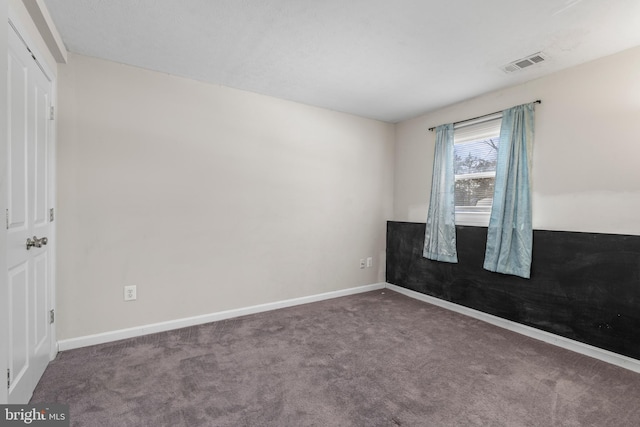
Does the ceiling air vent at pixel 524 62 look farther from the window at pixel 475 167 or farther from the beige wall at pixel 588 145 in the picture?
the window at pixel 475 167

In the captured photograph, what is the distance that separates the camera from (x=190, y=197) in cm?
288

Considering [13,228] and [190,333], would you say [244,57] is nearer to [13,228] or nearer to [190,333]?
[13,228]

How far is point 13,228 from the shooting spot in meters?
1.57

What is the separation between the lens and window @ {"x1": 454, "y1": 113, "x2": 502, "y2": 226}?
3.21 meters

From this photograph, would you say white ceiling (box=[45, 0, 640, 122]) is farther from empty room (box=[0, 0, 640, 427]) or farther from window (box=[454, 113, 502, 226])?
window (box=[454, 113, 502, 226])

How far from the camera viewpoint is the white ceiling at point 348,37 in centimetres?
185

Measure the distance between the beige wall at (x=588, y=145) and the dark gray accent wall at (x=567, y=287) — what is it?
162mm

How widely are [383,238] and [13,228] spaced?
3.79 metres

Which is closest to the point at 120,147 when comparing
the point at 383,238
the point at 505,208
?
the point at 383,238

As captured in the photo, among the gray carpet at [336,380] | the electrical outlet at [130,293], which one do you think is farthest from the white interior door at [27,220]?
the electrical outlet at [130,293]

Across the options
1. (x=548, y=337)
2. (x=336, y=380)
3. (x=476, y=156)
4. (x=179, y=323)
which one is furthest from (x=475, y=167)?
(x=179, y=323)

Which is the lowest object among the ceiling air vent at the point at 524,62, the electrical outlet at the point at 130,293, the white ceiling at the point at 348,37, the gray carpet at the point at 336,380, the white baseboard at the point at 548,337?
the gray carpet at the point at 336,380

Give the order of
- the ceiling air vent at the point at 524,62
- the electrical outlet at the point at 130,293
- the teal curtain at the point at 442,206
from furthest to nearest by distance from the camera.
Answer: the teal curtain at the point at 442,206, the electrical outlet at the point at 130,293, the ceiling air vent at the point at 524,62

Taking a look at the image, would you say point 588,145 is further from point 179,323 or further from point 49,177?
point 49,177
